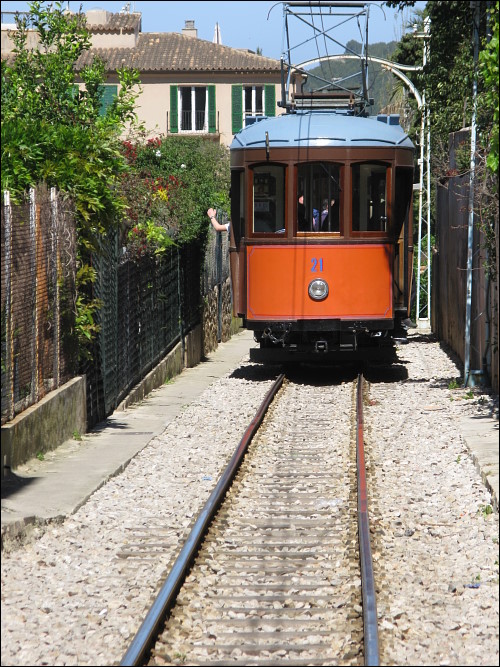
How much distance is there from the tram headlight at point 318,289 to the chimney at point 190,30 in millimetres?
44145

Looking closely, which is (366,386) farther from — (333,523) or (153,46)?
(153,46)

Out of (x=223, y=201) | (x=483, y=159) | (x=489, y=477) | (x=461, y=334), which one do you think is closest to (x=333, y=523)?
(x=489, y=477)

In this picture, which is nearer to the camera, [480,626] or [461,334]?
[480,626]

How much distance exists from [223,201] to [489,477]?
23.3 m

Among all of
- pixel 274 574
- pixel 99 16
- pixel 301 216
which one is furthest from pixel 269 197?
pixel 99 16

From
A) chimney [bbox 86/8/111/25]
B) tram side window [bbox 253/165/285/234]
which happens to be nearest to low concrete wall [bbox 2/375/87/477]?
tram side window [bbox 253/165/285/234]

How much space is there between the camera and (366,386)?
56.9 feet

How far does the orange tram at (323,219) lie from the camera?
1662 cm

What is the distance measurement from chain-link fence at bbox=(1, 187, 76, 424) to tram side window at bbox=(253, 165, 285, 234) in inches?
191

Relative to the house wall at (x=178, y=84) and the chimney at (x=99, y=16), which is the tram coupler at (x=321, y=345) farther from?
the chimney at (x=99, y=16)

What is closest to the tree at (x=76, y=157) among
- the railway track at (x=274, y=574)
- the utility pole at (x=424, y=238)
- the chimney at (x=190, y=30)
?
the railway track at (x=274, y=574)

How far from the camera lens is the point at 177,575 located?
702 centimetres

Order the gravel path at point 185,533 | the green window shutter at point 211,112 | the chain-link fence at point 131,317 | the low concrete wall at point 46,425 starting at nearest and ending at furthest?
the gravel path at point 185,533, the low concrete wall at point 46,425, the chain-link fence at point 131,317, the green window shutter at point 211,112

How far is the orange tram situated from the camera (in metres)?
16.6
